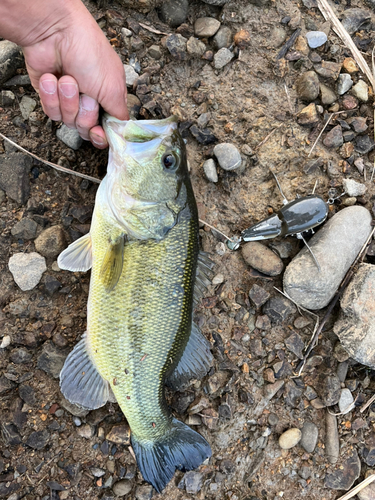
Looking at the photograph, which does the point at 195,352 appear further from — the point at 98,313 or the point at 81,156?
the point at 81,156

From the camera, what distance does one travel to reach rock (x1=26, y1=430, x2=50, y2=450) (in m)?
3.39

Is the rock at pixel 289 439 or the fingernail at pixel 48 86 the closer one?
the fingernail at pixel 48 86

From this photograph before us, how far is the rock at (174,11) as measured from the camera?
3.79m

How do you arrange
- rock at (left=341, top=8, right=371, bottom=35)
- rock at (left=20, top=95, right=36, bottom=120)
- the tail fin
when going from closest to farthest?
the tail fin < rock at (left=20, top=95, right=36, bottom=120) < rock at (left=341, top=8, right=371, bottom=35)

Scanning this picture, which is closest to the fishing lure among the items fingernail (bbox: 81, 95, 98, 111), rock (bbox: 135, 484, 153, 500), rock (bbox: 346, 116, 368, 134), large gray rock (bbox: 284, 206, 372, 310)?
large gray rock (bbox: 284, 206, 372, 310)

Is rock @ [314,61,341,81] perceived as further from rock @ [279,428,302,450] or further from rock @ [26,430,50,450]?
rock @ [26,430,50,450]

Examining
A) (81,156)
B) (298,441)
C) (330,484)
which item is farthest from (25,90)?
(330,484)

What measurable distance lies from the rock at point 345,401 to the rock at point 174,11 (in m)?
4.10

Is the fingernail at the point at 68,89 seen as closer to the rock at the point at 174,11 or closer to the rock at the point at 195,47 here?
the rock at the point at 195,47

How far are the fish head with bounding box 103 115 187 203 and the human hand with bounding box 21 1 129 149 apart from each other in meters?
0.18

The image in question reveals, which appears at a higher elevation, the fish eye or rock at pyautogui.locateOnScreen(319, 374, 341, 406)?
the fish eye

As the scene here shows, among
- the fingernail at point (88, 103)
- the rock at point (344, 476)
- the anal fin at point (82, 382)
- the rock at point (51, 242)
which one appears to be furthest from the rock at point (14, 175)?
the rock at point (344, 476)

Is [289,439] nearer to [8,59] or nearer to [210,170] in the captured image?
[210,170]

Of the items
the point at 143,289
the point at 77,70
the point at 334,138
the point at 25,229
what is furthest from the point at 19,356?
the point at 334,138
